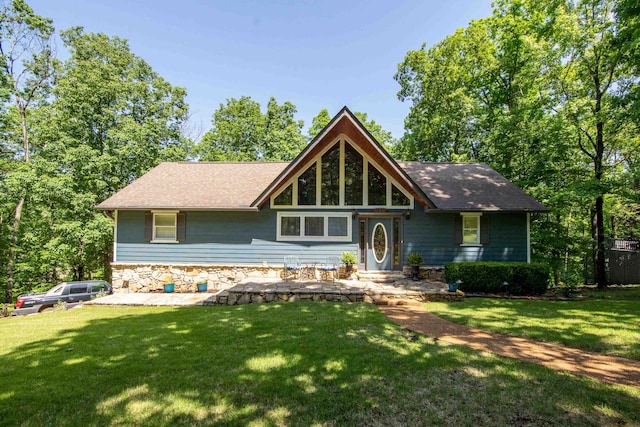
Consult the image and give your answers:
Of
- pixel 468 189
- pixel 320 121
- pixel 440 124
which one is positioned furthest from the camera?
pixel 320 121

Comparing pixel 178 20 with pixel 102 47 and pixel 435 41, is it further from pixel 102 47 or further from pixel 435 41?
pixel 435 41

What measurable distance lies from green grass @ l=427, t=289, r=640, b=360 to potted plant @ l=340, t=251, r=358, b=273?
3.23m

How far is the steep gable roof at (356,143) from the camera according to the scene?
31.6ft

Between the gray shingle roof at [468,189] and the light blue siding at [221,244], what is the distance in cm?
404

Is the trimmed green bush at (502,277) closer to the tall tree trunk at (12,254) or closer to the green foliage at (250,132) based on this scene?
the green foliage at (250,132)

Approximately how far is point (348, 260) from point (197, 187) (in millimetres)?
7166

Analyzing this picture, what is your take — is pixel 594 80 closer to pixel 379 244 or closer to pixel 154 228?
pixel 379 244

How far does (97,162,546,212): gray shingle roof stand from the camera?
10656mm

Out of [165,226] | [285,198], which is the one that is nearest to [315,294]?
[285,198]

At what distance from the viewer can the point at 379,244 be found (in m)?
10.9

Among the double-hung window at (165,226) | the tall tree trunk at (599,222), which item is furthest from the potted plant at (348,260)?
the tall tree trunk at (599,222)

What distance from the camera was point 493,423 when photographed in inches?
104

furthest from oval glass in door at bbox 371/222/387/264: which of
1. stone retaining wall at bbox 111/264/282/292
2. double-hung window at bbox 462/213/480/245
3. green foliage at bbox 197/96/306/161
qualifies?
green foliage at bbox 197/96/306/161

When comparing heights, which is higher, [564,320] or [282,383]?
[282,383]
